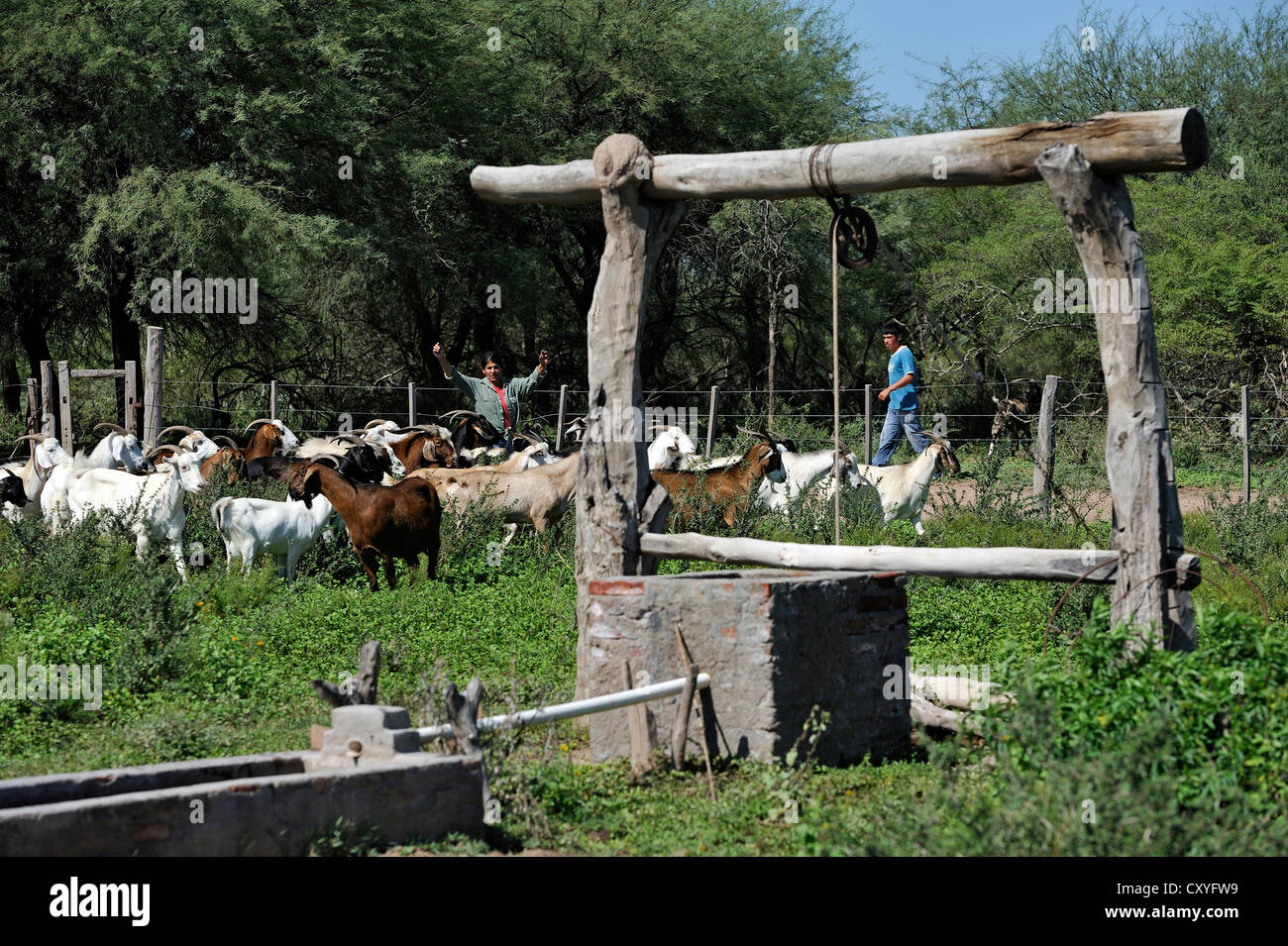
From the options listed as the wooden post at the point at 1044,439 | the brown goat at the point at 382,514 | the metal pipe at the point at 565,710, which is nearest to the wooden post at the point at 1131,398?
the metal pipe at the point at 565,710

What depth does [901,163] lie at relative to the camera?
7.15 m

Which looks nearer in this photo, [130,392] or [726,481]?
[726,481]

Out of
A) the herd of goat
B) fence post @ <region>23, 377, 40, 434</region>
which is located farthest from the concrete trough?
fence post @ <region>23, 377, 40, 434</region>

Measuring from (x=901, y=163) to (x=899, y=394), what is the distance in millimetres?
8009

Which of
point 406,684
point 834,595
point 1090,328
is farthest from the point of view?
point 1090,328

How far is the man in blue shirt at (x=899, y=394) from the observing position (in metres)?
14.8

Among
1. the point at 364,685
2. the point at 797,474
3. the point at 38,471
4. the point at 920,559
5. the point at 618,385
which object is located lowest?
the point at 364,685

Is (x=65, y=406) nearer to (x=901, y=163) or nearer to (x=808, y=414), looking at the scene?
(x=808, y=414)

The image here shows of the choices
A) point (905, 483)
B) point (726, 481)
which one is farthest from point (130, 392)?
point (905, 483)

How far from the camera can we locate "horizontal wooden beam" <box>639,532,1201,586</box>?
6.73 m

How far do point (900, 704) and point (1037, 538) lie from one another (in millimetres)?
6357
